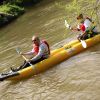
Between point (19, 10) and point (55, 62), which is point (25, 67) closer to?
point (55, 62)

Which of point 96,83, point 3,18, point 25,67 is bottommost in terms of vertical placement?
point 96,83

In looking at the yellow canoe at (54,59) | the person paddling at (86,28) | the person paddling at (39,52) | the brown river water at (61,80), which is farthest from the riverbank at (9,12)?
the person paddling at (39,52)

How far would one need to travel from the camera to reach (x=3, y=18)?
26.7 m

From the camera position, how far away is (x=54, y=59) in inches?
494

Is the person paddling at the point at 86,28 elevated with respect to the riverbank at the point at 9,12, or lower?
lower

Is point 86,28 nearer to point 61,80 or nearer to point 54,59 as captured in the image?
point 54,59

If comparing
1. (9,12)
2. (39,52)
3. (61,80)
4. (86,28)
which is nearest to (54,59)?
(39,52)

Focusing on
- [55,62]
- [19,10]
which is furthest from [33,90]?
[19,10]

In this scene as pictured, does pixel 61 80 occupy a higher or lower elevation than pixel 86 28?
lower

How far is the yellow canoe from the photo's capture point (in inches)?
469

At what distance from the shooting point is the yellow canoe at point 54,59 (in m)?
11.9

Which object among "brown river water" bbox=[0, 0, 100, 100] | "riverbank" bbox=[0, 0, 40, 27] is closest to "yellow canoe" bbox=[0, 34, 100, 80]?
"brown river water" bbox=[0, 0, 100, 100]

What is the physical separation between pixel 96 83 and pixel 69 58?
313cm

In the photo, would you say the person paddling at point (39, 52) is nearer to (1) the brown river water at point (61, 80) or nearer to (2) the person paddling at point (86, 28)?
(1) the brown river water at point (61, 80)
